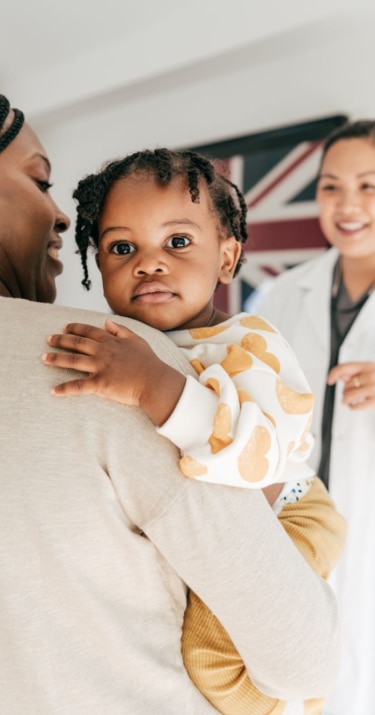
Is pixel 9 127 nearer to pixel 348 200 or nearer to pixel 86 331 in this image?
pixel 86 331

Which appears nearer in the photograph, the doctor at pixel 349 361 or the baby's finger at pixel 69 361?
the baby's finger at pixel 69 361

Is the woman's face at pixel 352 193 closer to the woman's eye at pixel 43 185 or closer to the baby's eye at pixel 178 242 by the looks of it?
the baby's eye at pixel 178 242

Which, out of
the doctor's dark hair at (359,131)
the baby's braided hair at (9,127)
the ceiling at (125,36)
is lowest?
the baby's braided hair at (9,127)

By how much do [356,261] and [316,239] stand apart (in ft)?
1.77

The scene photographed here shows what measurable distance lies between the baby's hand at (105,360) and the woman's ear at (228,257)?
40cm

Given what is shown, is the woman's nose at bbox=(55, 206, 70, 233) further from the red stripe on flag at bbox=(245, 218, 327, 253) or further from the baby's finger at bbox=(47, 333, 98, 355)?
the red stripe on flag at bbox=(245, 218, 327, 253)

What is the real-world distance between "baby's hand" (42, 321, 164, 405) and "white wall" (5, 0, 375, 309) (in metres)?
1.93

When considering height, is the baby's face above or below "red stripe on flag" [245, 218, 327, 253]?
above

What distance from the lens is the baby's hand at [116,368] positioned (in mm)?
548

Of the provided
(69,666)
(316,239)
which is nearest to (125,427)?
(69,666)

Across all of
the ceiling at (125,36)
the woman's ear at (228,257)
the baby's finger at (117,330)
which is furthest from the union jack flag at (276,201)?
the baby's finger at (117,330)

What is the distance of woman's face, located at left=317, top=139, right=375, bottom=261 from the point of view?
1819 mm

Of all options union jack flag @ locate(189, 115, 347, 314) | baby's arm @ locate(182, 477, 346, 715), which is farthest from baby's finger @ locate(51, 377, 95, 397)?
union jack flag @ locate(189, 115, 347, 314)

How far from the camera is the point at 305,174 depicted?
244cm
